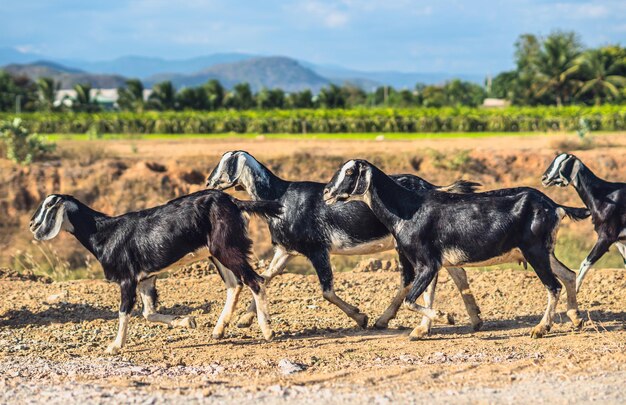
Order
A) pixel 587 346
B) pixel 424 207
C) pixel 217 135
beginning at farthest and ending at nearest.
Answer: pixel 217 135, pixel 424 207, pixel 587 346

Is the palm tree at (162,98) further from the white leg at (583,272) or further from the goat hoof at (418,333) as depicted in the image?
the goat hoof at (418,333)

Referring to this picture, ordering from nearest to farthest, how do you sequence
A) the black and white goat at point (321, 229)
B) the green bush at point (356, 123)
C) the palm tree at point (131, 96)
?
1. the black and white goat at point (321, 229)
2. the green bush at point (356, 123)
3. the palm tree at point (131, 96)

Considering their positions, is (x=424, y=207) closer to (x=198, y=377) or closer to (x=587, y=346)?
(x=587, y=346)

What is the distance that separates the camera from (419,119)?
2207 inches

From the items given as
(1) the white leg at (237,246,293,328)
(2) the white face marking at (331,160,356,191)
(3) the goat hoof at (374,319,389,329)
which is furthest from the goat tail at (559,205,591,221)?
(1) the white leg at (237,246,293,328)

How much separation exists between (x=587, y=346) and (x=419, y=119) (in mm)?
45689

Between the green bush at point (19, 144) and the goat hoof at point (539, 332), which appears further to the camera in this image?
the green bush at point (19, 144)

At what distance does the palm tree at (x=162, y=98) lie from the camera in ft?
232

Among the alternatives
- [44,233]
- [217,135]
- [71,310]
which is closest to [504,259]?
[44,233]

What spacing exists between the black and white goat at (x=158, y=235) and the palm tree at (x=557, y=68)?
65408 mm

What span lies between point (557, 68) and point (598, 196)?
207 ft

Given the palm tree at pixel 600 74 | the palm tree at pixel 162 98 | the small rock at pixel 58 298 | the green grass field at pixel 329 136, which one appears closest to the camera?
the small rock at pixel 58 298

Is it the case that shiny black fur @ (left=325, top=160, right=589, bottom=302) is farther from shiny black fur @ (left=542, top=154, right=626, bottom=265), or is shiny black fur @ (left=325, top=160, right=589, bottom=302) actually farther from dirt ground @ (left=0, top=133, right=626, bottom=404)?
shiny black fur @ (left=542, top=154, right=626, bottom=265)

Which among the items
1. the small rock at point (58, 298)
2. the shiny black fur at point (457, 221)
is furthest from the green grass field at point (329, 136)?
the shiny black fur at point (457, 221)
